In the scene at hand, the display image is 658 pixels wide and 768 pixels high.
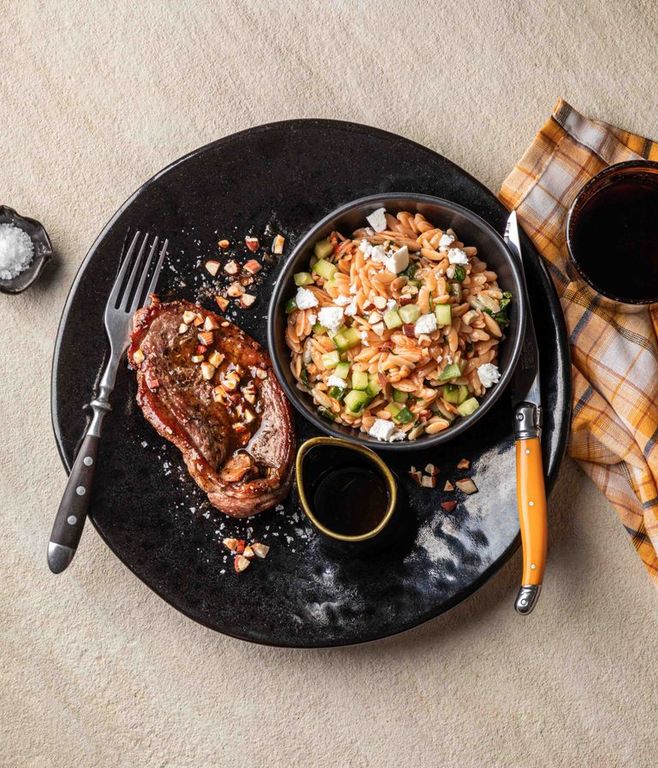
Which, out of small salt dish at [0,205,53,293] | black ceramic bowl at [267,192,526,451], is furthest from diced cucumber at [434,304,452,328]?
small salt dish at [0,205,53,293]

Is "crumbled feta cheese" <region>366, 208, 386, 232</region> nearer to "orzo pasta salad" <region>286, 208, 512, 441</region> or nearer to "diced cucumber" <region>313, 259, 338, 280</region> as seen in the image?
"orzo pasta salad" <region>286, 208, 512, 441</region>

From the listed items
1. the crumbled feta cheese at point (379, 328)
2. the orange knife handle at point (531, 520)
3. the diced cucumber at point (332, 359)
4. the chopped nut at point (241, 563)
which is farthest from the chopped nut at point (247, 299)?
the orange knife handle at point (531, 520)

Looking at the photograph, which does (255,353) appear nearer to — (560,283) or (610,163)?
(560,283)

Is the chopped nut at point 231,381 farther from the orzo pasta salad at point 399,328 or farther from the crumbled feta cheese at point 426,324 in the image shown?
the crumbled feta cheese at point 426,324

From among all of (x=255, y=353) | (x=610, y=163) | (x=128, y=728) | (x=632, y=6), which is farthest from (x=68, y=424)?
(x=632, y=6)

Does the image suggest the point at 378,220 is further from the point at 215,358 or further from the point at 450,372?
the point at 215,358

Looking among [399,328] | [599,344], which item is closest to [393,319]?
[399,328]
